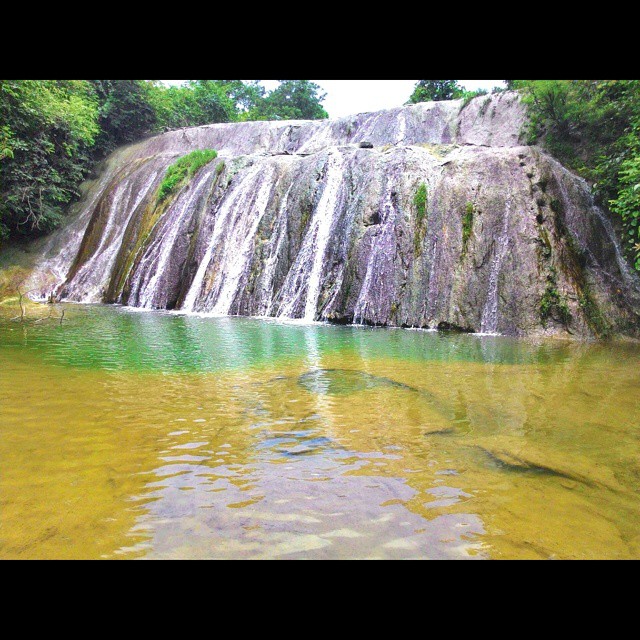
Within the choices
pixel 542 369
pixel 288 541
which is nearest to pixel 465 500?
pixel 288 541

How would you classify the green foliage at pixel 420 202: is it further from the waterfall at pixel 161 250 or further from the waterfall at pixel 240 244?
the waterfall at pixel 161 250

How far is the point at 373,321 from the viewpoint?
14.0 meters

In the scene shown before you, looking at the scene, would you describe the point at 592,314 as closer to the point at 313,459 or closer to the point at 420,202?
the point at 420,202

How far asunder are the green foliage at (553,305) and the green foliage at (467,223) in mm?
2398

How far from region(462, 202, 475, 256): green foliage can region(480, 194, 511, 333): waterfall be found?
2.62 ft

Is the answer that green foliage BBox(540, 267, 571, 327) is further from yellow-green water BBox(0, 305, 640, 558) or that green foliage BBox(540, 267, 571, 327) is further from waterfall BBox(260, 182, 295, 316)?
waterfall BBox(260, 182, 295, 316)

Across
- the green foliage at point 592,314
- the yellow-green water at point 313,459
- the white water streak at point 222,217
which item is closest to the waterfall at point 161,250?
the white water streak at point 222,217

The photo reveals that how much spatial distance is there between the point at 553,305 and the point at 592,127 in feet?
21.5

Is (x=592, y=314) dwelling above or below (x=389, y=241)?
below

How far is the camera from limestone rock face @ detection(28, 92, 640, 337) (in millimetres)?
12648

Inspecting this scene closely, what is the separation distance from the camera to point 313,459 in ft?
12.3

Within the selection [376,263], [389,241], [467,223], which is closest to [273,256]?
[376,263]
